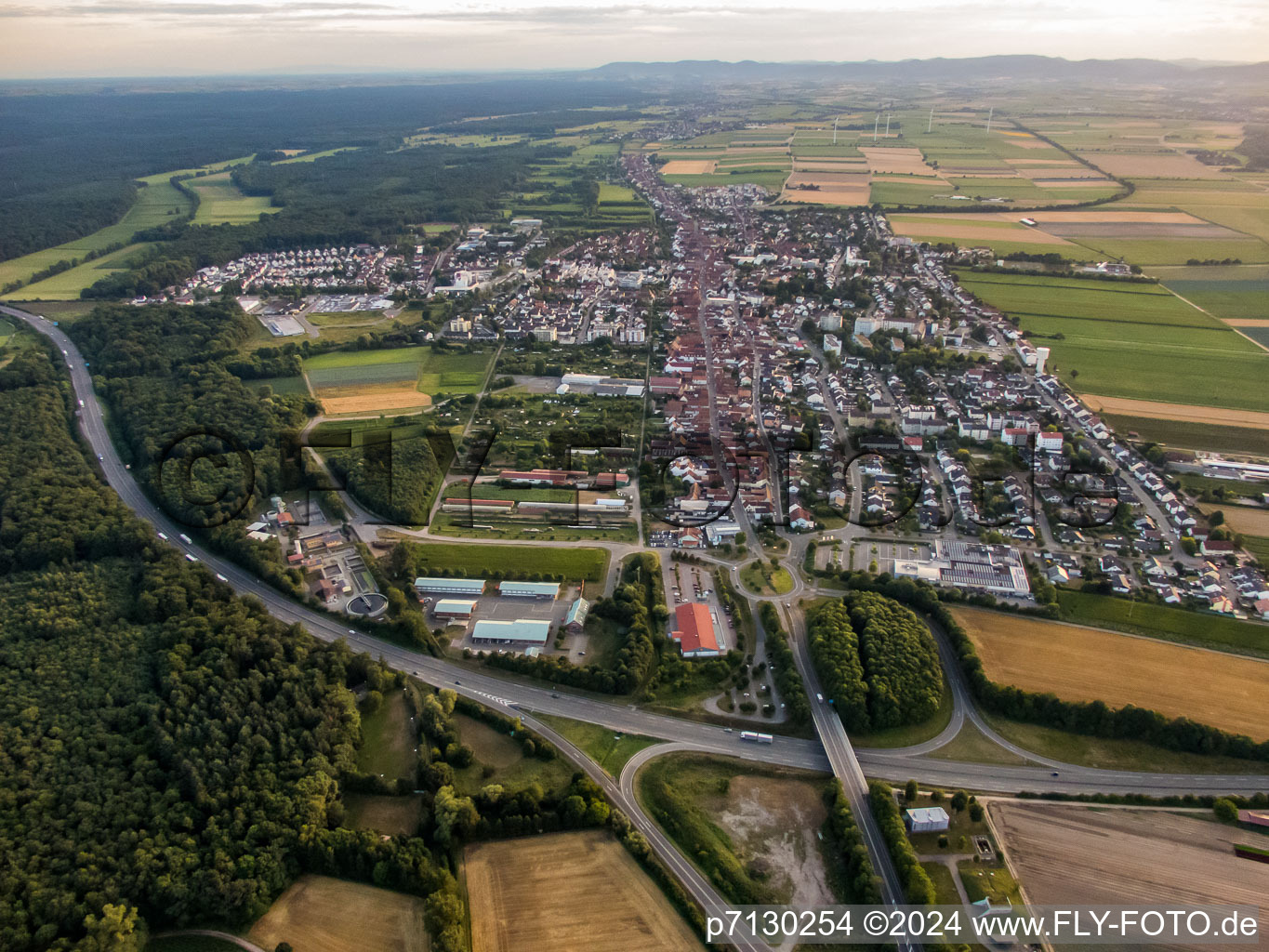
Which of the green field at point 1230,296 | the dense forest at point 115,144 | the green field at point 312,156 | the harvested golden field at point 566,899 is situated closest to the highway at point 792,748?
the harvested golden field at point 566,899

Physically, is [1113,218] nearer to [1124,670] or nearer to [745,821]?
[1124,670]

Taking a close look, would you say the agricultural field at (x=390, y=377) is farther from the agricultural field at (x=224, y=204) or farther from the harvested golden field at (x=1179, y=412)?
the agricultural field at (x=224, y=204)

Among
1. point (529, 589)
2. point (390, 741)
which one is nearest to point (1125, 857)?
point (529, 589)

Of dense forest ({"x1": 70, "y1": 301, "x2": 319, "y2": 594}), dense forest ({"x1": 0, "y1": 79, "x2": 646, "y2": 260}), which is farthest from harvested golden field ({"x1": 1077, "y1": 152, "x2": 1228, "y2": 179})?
dense forest ({"x1": 0, "y1": 79, "x2": 646, "y2": 260})

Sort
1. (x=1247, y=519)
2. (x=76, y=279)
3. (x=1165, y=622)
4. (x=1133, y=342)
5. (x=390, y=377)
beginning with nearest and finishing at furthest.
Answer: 1. (x=1165, y=622)
2. (x=1247, y=519)
3. (x=390, y=377)
4. (x=1133, y=342)
5. (x=76, y=279)

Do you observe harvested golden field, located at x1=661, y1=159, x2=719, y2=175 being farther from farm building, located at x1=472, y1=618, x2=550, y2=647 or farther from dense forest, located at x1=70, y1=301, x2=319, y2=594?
farm building, located at x1=472, y1=618, x2=550, y2=647

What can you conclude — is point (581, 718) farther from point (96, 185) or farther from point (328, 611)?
point (96, 185)
